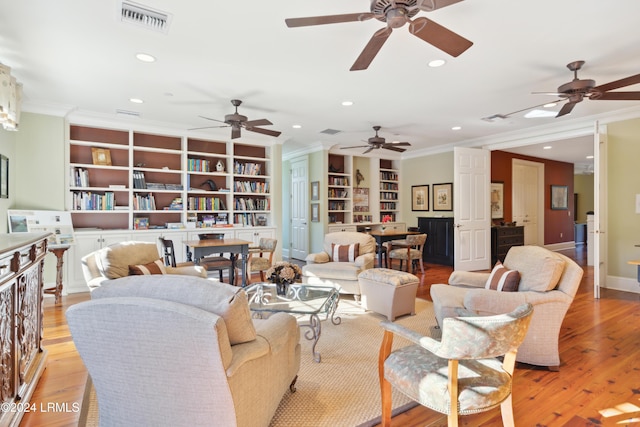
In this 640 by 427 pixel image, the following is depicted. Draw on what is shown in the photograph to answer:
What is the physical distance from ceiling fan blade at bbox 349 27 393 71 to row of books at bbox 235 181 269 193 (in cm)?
434

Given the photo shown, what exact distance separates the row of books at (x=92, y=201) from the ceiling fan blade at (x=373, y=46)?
4637 mm

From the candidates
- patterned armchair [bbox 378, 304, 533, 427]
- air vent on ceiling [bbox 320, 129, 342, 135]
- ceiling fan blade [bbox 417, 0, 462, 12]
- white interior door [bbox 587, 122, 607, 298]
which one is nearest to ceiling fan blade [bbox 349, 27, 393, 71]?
ceiling fan blade [bbox 417, 0, 462, 12]

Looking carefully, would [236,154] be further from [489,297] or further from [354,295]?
[489,297]

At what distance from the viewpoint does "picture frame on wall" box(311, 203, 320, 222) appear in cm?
771

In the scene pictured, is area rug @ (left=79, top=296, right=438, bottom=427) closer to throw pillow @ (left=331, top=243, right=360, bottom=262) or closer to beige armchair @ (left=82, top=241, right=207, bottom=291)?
beige armchair @ (left=82, top=241, right=207, bottom=291)

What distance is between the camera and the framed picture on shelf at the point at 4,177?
3.92 metres

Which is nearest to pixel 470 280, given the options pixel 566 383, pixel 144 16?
pixel 566 383

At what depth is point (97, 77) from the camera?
374 centimetres

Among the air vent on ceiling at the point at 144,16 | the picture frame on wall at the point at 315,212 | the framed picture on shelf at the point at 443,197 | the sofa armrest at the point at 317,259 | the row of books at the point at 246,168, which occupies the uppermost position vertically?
the air vent on ceiling at the point at 144,16

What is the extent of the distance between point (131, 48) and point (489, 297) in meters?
3.74

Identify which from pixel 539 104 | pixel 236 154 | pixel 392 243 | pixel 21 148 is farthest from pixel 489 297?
pixel 21 148

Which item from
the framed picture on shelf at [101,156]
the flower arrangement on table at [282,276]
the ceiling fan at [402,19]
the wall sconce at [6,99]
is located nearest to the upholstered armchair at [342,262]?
the flower arrangement on table at [282,276]

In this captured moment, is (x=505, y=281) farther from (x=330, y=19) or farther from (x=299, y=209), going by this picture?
(x=299, y=209)

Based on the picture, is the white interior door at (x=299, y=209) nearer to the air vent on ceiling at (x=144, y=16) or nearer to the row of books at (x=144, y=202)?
the row of books at (x=144, y=202)
